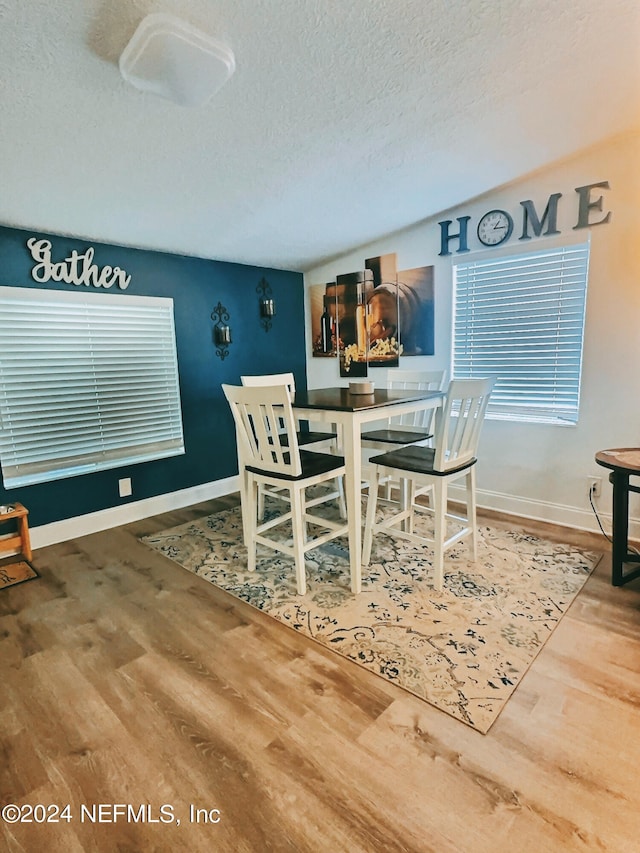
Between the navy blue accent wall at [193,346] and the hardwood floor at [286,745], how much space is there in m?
1.18

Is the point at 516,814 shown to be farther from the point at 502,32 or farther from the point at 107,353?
the point at 107,353

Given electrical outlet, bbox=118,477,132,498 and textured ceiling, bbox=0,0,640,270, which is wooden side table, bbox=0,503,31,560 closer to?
electrical outlet, bbox=118,477,132,498

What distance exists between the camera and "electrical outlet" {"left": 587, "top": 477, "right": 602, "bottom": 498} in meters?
2.85

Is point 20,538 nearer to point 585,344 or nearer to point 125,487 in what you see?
point 125,487

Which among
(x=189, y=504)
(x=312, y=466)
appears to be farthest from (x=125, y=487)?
(x=312, y=466)

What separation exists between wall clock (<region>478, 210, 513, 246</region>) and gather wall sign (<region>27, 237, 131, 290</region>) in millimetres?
2645

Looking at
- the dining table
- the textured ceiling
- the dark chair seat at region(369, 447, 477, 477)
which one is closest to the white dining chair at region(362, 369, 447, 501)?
the dark chair seat at region(369, 447, 477, 477)

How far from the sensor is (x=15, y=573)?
8.32ft

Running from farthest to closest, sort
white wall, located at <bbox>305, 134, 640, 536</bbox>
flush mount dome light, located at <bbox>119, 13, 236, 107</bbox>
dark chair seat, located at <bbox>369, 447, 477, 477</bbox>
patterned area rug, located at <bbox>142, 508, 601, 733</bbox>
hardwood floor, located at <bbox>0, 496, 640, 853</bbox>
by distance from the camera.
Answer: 1. white wall, located at <bbox>305, 134, 640, 536</bbox>
2. dark chair seat, located at <bbox>369, 447, 477, 477</bbox>
3. patterned area rug, located at <bbox>142, 508, 601, 733</bbox>
4. flush mount dome light, located at <bbox>119, 13, 236, 107</bbox>
5. hardwood floor, located at <bbox>0, 496, 640, 853</bbox>

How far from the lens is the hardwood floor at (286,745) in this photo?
3.69ft

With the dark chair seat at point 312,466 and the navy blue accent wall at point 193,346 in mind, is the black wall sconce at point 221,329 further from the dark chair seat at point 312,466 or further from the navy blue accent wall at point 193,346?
the dark chair seat at point 312,466

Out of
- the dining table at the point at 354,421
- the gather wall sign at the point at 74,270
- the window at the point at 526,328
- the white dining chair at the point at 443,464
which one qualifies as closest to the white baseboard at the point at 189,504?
the window at the point at 526,328

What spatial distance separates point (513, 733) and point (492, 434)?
7.37 feet

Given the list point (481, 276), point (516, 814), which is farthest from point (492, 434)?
point (516, 814)
